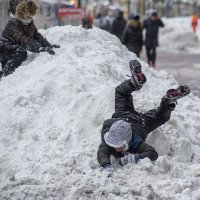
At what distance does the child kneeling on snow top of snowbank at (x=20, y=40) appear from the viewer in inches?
278

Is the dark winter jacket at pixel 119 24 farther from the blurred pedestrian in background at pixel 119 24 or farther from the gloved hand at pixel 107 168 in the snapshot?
the gloved hand at pixel 107 168

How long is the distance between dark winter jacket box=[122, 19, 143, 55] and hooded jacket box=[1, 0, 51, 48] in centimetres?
524

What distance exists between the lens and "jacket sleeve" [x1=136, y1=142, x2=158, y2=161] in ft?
17.4

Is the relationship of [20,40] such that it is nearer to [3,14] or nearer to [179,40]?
[3,14]

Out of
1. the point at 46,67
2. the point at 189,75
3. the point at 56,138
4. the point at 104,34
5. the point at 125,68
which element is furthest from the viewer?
the point at 189,75

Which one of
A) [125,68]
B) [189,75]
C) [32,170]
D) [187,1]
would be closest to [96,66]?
[125,68]

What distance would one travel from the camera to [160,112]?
6.02 meters

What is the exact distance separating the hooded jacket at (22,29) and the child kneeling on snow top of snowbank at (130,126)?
5.70 feet

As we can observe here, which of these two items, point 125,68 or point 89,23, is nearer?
point 125,68

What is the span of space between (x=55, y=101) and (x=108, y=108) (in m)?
0.64

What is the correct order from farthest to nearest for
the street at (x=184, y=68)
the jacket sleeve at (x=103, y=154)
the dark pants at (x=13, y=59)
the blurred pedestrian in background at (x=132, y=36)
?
1. the street at (x=184, y=68)
2. the blurred pedestrian in background at (x=132, y=36)
3. the dark pants at (x=13, y=59)
4. the jacket sleeve at (x=103, y=154)

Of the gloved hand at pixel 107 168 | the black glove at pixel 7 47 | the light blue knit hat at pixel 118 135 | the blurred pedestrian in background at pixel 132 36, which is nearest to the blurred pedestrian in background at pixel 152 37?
the blurred pedestrian in background at pixel 132 36

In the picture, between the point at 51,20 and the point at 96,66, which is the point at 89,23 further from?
the point at 96,66

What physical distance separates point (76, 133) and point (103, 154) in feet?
1.82
